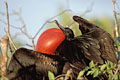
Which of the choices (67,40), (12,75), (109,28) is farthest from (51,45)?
(109,28)

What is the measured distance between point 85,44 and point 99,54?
0.43ft

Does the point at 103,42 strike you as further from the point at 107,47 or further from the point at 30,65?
the point at 30,65

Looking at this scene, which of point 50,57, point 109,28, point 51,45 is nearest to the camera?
point 50,57

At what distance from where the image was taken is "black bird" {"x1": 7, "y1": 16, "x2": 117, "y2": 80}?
1.84 metres

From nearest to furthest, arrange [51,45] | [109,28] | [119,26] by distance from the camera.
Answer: [51,45] → [119,26] → [109,28]

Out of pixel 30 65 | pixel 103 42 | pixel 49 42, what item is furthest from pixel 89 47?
pixel 30 65

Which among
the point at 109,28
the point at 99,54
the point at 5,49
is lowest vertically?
the point at 109,28

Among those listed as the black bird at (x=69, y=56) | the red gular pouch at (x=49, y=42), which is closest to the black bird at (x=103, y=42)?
the black bird at (x=69, y=56)

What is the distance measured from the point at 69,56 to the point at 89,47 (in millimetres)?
174

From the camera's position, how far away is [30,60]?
73.0 inches

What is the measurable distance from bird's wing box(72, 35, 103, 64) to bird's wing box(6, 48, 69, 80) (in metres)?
0.27

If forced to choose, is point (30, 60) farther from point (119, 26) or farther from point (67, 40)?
point (119, 26)

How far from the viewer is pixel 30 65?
1860 mm

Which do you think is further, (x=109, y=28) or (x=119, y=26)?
(x=109, y=28)
